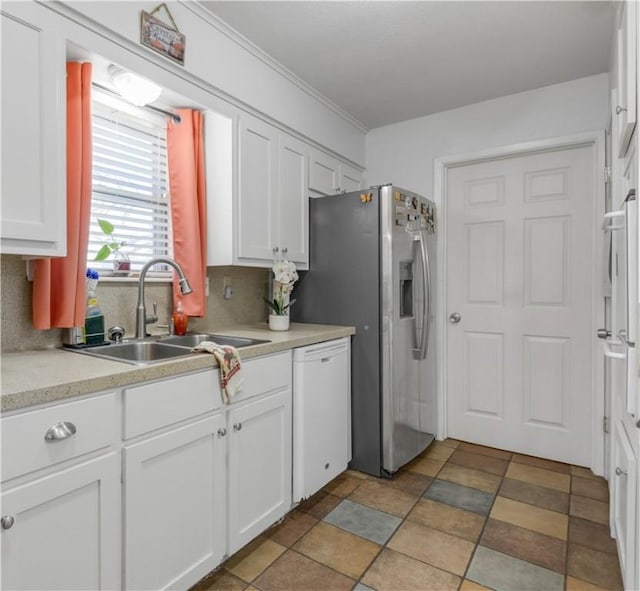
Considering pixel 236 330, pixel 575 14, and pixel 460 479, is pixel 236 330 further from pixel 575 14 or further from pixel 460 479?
pixel 575 14

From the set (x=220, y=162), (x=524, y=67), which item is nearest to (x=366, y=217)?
(x=220, y=162)

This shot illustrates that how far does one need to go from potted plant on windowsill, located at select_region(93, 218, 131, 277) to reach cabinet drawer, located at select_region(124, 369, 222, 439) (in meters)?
0.85

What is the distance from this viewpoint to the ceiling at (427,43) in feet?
6.36

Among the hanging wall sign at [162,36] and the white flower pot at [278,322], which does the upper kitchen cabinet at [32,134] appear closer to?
the hanging wall sign at [162,36]

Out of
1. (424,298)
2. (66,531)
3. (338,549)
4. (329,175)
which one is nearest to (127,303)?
(66,531)

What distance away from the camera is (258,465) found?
1.77m

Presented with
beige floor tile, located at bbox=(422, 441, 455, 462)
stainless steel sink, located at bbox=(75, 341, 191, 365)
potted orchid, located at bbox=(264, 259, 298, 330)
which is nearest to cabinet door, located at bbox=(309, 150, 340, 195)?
potted orchid, located at bbox=(264, 259, 298, 330)

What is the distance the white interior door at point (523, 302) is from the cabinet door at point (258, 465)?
1.66m

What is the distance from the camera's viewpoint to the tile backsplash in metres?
1.56

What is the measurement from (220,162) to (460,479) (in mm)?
2338

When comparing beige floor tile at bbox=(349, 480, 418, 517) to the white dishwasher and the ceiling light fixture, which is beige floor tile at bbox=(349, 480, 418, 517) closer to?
the white dishwasher

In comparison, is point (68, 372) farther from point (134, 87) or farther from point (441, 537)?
point (441, 537)

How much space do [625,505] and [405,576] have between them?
2.91 ft

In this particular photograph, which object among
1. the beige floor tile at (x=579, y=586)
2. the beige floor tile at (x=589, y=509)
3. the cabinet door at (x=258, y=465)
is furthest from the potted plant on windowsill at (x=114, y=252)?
the beige floor tile at (x=589, y=509)
